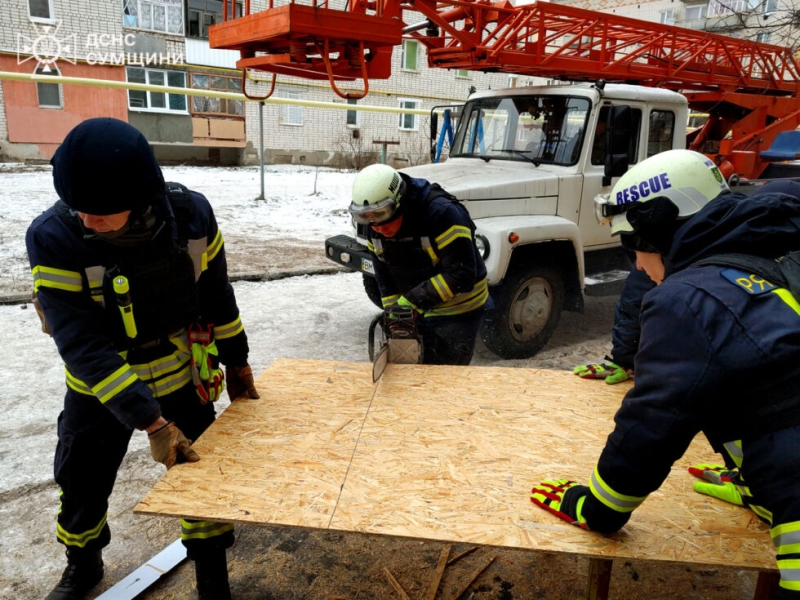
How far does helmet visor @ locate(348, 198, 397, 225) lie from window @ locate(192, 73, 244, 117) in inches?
797

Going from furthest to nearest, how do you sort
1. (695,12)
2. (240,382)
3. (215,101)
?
(695,12) < (215,101) < (240,382)

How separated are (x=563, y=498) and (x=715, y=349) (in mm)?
780

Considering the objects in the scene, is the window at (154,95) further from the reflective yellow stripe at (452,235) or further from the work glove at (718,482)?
the work glove at (718,482)

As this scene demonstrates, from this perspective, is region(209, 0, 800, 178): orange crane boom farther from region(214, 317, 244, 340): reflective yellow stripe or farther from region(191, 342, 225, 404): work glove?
region(191, 342, 225, 404): work glove

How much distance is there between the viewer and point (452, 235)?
3.61 meters

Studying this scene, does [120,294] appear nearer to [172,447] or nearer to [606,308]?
[172,447]

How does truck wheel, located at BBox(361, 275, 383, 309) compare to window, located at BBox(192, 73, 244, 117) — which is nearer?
truck wheel, located at BBox(361, 275, 383, 309)

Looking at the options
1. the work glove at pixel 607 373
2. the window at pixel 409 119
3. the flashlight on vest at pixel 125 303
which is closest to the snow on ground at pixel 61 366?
the flashlight on vest at pixel 125 303

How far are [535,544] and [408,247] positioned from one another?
7.70ft

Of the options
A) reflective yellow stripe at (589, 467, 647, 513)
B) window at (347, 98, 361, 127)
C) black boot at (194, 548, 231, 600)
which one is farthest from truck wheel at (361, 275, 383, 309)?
window at (347, 98, 361, 127)

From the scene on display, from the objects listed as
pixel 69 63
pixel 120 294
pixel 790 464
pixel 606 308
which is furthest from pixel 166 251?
pixel 69 63

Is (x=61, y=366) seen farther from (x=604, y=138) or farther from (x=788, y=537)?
(x=604, y=138)

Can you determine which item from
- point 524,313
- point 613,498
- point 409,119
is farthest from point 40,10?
point 613,498

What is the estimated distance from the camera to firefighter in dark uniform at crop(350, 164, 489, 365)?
3613 millimetres
